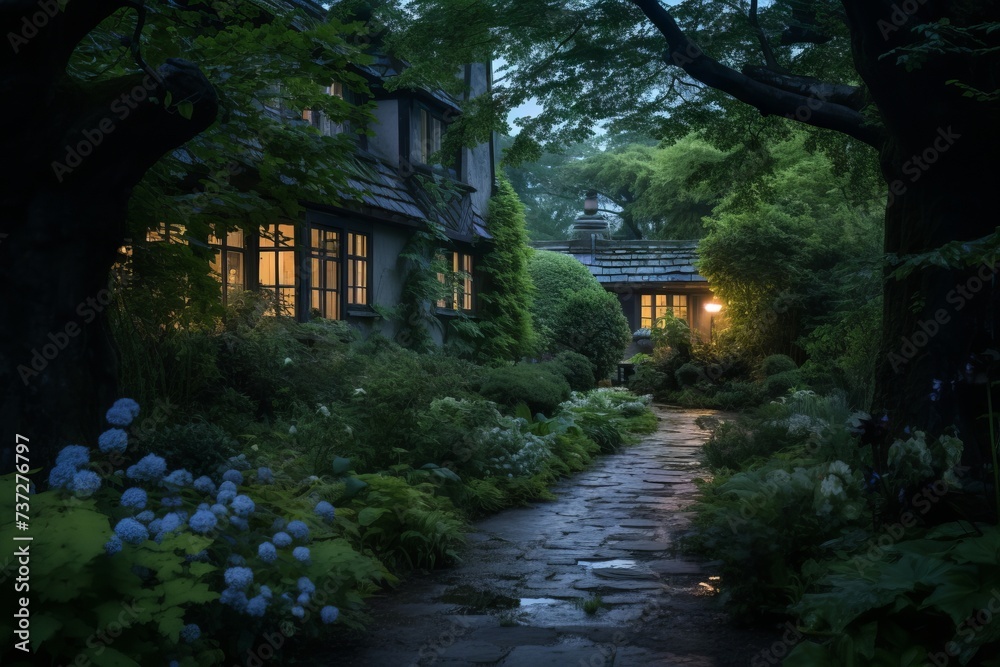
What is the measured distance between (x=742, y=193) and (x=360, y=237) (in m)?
7.06

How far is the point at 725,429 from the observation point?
32.8 ft

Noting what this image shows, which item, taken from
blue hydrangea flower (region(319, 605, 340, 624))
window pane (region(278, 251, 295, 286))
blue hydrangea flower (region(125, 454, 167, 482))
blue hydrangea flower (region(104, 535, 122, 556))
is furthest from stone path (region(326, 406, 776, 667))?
window pane (region(278, 251, 295, 286))

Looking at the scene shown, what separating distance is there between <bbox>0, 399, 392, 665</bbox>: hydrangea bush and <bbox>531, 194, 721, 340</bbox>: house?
24.6m

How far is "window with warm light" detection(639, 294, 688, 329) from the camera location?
1184 inches

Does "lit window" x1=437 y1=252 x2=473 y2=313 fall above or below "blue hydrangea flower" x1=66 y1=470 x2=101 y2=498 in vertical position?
above

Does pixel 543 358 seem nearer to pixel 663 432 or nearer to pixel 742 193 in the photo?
pixel 663 432

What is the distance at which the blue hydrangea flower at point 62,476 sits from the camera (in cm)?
356

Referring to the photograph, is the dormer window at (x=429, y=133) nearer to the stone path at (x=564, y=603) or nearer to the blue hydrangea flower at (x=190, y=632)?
the stone path at (x=564, y=603)

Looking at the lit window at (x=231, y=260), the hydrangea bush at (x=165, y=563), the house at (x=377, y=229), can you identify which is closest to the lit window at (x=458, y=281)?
the house at (x=377, y=229)

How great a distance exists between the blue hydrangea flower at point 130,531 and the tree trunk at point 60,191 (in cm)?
104

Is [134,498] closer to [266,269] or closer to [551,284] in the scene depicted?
→ [266,269]

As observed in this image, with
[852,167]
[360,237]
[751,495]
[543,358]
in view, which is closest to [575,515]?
[751,495]

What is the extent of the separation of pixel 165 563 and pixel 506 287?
53.1ft

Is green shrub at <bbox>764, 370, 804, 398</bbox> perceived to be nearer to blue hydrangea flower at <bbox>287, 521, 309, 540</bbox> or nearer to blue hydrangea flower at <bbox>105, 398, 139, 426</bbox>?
blue hydrangea flower at <bbox>287, 521, 309, 540</bbox>
